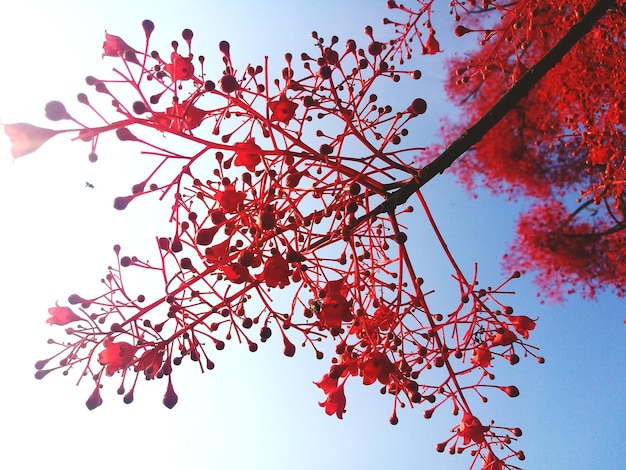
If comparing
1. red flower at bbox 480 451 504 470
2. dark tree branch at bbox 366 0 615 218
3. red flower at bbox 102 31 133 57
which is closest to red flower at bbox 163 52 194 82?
red flower at bbox 102 31 133 57

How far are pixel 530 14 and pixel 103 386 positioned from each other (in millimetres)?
1465

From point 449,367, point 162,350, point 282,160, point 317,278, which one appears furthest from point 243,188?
point 449,367

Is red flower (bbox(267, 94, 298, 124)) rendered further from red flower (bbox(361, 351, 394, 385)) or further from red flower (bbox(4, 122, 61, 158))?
red flower (bbox(361, 351, 394, 385))

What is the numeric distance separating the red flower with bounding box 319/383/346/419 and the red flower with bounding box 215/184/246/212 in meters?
0.47

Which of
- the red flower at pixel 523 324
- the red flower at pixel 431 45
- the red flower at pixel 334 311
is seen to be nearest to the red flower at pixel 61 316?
the red flower at pixel 334 311

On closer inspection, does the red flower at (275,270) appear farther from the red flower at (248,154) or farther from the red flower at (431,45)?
the red flower at (431,45)

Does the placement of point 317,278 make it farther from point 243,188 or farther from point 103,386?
point 103,386

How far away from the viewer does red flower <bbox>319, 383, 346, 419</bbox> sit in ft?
3.50

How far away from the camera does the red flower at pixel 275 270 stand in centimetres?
93

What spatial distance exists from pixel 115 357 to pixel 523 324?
96 centimetres

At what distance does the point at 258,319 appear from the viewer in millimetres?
1101

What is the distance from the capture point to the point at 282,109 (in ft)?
3.29

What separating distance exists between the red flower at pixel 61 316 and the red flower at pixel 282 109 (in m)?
0.59

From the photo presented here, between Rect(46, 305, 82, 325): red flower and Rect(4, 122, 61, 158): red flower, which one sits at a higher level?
Rect(4, 122, 61, 158): red flower
